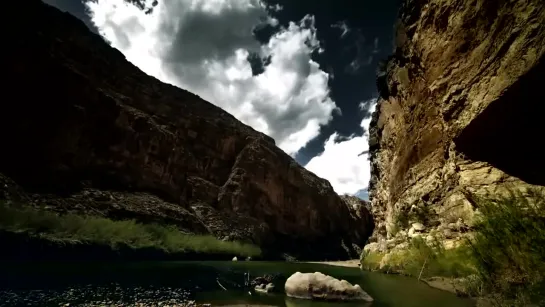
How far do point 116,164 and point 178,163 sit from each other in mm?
23884

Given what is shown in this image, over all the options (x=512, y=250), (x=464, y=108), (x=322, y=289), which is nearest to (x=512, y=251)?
(x=512, y=250)

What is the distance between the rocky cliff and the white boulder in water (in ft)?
52.6

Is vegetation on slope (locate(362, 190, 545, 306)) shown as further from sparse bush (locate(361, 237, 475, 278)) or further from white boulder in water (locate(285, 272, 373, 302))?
sparse bush (locate(361, 237, 475, 278))

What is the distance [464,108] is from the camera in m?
37.8

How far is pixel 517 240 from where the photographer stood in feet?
37.1

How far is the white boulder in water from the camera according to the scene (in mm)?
20469

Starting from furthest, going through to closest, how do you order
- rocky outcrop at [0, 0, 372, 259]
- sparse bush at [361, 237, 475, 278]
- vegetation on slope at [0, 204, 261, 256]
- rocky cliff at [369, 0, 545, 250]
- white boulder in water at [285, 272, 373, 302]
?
rocky outcrop at [0, 0, 372, 259]
vegetation on slope at [0, 204, 261, 256]
rocky cliff at [369, 0, 545, 250]
sparse bush at [361, 237, 475, 278]
white boulder in water at [285, 272, 373, 302]

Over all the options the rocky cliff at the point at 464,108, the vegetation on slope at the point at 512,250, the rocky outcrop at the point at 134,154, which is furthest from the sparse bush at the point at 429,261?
the rocky outcrop at the point at 134,154

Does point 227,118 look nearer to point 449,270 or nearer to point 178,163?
Result: point 178,163

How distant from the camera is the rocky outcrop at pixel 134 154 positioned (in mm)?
82938

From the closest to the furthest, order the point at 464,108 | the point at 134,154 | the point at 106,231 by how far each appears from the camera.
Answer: the point at 464,108
the point at 106,231
the point at 134,154

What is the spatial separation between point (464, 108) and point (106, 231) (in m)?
61.7

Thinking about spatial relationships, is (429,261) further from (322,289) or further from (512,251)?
(512,251)

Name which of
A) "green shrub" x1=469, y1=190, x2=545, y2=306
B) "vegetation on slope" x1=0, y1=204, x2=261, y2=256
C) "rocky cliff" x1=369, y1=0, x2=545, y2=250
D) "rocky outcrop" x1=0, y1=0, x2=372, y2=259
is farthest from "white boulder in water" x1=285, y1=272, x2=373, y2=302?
"rocky outcrop" x1=0, y1=0, x2=372, y2=259
